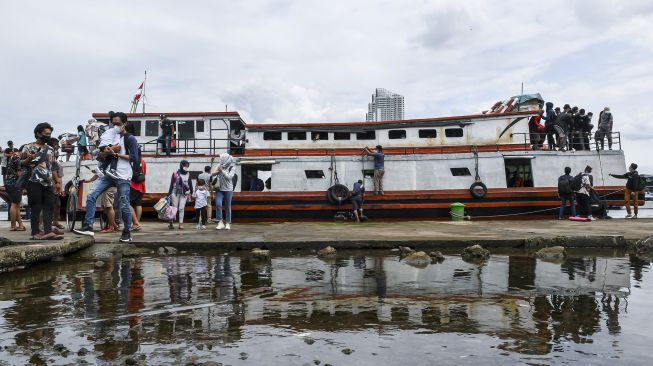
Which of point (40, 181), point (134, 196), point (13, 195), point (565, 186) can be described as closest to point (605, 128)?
point (565, 186)

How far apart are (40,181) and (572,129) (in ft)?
51.5

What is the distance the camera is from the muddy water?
2615 mm

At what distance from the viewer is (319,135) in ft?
55.3

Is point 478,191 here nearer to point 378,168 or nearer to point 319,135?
point 378,168

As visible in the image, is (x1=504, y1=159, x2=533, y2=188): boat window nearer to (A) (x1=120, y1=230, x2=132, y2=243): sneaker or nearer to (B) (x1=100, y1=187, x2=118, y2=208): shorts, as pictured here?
(B) (x1=100, y1=187, x2=118, y2=208): shorts

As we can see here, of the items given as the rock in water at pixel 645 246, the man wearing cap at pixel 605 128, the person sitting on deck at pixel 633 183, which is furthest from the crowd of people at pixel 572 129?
the rock in water at pixel 645 246

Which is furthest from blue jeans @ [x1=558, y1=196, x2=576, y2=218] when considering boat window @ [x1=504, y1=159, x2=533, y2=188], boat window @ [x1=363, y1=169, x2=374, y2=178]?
boat window @ [x1=363, y1=169, x2=374, y2=178]

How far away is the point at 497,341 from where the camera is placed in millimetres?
2846

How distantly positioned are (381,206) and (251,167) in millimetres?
4676

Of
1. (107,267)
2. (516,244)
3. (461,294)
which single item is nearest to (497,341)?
(461,294)

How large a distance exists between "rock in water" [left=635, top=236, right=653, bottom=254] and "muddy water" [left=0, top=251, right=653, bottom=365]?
2.18 metres

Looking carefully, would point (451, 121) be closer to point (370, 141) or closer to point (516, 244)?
point (370, 141)

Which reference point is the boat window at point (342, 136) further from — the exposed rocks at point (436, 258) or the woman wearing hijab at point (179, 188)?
the exposed rocks at point (436, 258)

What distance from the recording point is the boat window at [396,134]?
16891 mm
